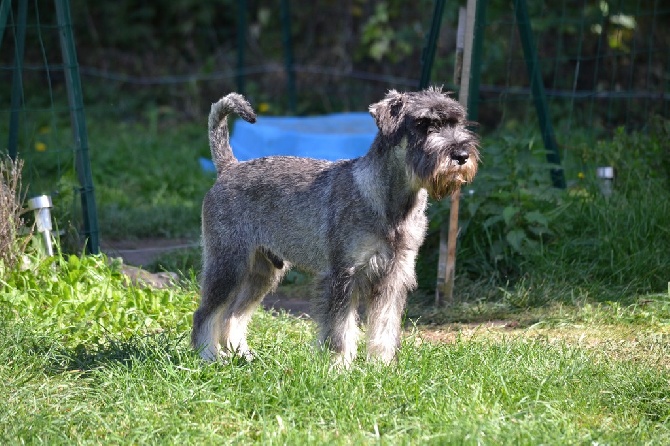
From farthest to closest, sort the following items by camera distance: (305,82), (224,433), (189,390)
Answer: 1. (305,82)
2. (189,390)
3. (224,433)

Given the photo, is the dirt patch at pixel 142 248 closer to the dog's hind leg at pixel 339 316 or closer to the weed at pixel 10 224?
the weed at pixel 10 224

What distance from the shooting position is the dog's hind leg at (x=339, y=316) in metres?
4.42

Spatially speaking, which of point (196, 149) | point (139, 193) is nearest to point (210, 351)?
point (139, 193)

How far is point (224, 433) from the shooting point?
377cm

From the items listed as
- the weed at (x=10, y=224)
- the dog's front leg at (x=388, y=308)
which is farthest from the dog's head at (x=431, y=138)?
the weed at (x=10, y=224)

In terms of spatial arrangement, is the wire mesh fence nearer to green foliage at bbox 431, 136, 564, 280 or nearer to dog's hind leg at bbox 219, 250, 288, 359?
green foliage at bbox 431, 136, 564, 280

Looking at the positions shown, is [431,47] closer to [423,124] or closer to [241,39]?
[423,124]

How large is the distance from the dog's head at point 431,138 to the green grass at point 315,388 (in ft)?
2.76

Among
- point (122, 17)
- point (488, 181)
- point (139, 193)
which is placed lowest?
point (139, 193)

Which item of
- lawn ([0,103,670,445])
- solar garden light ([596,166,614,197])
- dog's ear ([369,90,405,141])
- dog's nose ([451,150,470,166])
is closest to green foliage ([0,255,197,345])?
lawn ([0,103,670,445])

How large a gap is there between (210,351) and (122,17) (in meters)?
9.82

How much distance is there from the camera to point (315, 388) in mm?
4008

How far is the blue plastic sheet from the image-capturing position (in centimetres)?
864

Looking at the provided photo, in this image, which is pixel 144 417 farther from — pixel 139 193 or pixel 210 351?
pixel 139 193
